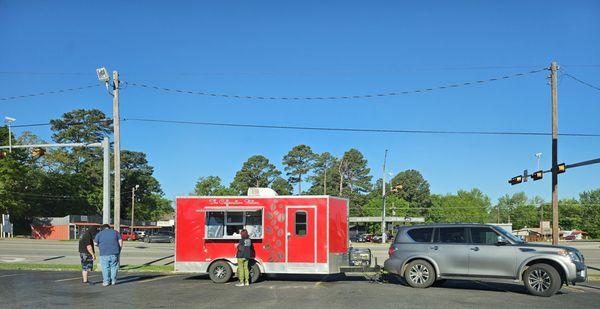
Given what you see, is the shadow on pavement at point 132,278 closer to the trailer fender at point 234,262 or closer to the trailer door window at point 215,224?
the trailer fender at point 234,262

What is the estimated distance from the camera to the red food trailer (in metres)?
15.4

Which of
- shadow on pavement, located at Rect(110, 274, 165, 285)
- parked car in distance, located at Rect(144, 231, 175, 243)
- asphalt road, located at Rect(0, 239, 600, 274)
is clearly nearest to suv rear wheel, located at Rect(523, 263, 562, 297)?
asphalt road, located at Rect(0, 239, 600, 274)

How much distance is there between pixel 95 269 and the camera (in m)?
20.1

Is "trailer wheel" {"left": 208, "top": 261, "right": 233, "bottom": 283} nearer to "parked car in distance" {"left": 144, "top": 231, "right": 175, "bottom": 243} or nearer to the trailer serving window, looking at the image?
the trailer serving window

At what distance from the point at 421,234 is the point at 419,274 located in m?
1.09

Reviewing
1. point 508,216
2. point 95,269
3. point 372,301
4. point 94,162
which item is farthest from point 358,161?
point 372,301

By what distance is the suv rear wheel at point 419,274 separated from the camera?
14.1 m

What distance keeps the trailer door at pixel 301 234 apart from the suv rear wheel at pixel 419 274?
2.70 meters

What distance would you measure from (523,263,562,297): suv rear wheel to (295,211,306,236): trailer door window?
5934mm

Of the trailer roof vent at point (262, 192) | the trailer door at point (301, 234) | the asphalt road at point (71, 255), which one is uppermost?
the trailer roof vent at point (262, 192)

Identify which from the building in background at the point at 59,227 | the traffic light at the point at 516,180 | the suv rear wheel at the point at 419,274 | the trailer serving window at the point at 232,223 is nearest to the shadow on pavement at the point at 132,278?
the trailer serving window at the point at 232,223

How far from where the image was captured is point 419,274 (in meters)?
14.2

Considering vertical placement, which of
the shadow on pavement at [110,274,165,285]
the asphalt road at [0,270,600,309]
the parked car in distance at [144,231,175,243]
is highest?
the asphalt road at [0,270,600,309]

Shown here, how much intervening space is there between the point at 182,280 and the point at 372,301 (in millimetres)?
6988
